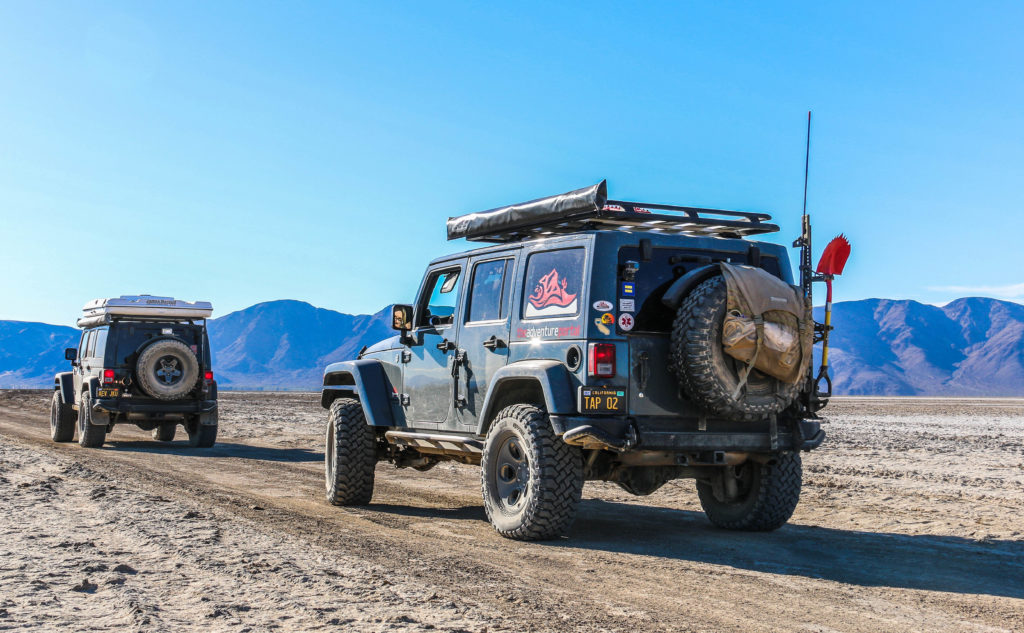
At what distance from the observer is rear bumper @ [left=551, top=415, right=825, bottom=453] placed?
7.23 metres

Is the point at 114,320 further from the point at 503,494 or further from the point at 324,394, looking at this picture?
the point at 503,494

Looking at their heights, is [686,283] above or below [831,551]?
above

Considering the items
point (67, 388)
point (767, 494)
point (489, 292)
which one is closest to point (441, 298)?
point (489, 292)

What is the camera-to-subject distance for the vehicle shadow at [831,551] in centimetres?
660

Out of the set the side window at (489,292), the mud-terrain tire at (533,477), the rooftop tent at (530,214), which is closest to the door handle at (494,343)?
the side window at (489,292)

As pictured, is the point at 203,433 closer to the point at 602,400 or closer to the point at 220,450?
the point at 220,450

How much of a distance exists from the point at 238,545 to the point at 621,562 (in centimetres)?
279

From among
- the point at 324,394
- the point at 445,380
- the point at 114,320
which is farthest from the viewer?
the point at 114,320

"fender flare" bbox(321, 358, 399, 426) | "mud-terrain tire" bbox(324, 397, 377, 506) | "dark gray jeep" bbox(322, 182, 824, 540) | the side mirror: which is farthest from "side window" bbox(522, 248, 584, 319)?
"mud-terrain tire" bbox(324, 397, 377, 506)

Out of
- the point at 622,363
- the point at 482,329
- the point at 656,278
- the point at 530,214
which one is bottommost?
the point at 622,363

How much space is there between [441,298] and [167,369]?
390 inches

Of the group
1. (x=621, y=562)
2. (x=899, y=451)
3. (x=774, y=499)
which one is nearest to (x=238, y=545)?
(x=621, y=562)

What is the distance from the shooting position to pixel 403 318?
380 inches

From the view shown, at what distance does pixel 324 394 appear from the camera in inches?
428
